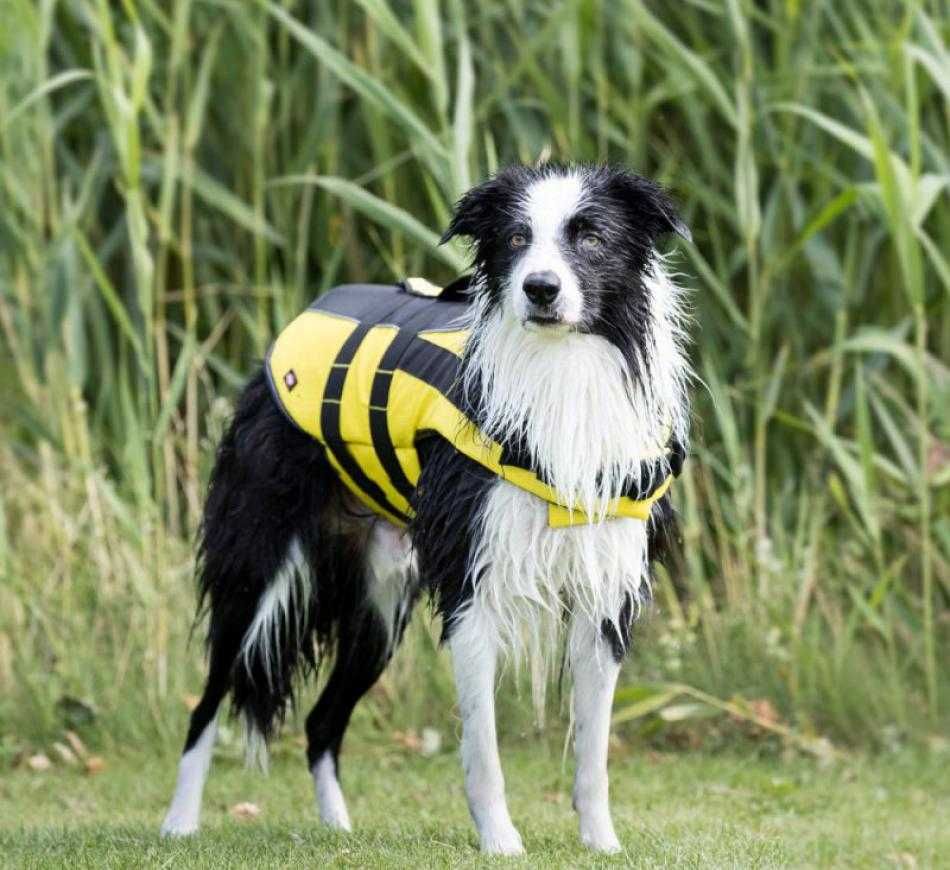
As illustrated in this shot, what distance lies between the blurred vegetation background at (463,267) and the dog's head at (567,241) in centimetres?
117

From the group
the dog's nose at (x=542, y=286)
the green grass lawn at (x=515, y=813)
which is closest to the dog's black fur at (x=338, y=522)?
the dog's nose at (x=542, y=286)

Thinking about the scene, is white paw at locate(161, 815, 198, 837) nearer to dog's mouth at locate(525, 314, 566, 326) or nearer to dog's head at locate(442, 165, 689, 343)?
dog's head at locate(442, 165, 689, 343)

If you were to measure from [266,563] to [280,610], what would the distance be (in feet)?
0.47

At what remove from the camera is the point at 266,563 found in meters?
4.66

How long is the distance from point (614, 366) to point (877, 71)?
2.62 m

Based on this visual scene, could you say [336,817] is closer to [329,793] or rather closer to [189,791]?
[329,793]

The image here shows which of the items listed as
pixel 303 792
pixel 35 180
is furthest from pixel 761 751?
pixel 35 180

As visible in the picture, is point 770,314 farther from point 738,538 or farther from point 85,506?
point 85,506

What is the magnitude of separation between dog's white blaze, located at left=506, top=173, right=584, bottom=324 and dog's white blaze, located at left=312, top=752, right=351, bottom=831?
5.21ft

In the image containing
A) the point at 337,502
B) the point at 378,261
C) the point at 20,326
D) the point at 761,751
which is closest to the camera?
the point at 337,502

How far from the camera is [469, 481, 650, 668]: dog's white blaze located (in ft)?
13.1

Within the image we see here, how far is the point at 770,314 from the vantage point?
6.41 m

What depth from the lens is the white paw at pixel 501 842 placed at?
4074 mm

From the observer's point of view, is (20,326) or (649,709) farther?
(20,326)
